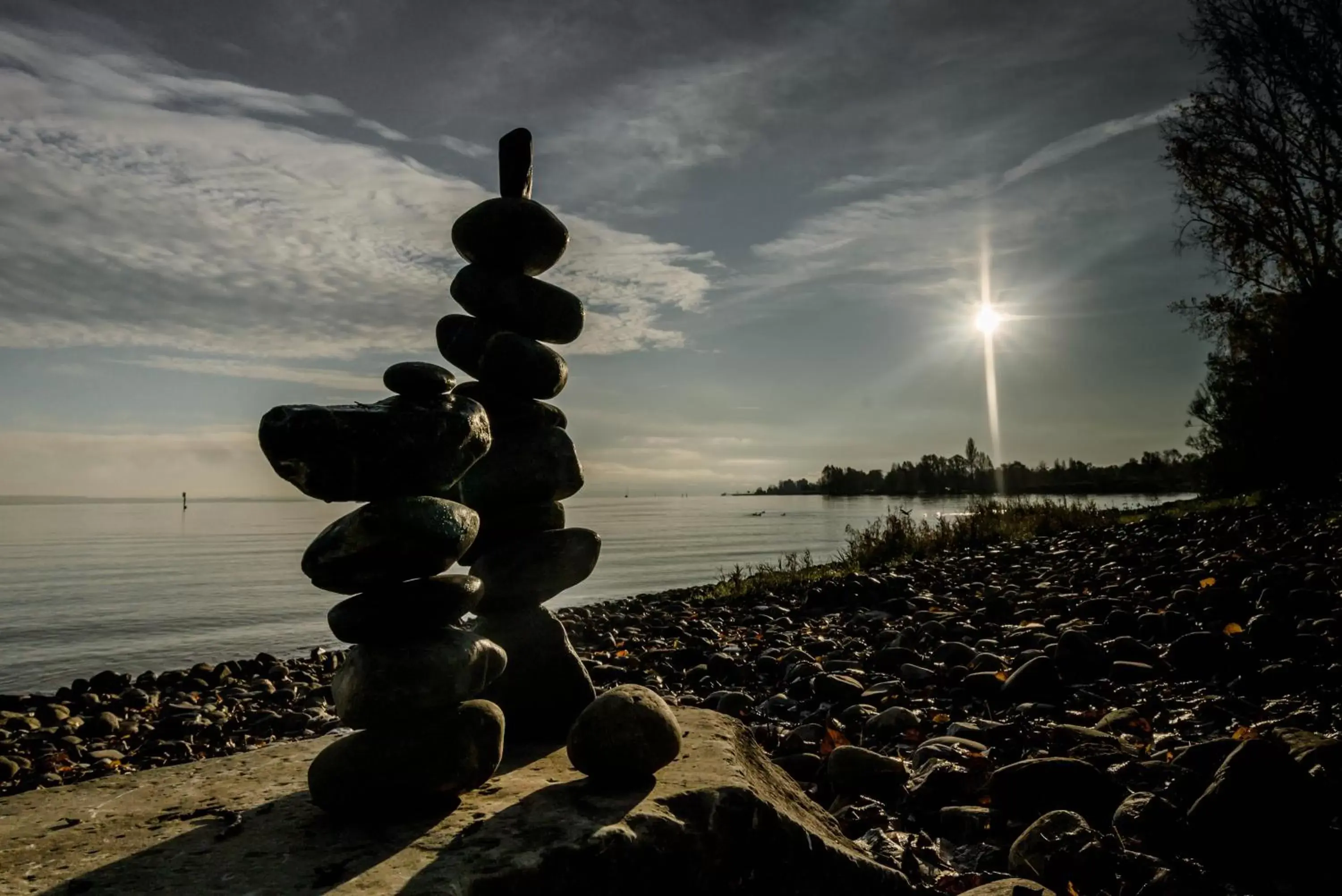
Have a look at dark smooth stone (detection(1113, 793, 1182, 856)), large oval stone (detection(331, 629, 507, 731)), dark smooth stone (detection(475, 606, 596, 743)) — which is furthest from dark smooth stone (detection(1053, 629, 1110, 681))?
large oval stone (detection(331, 629, 507, 731))

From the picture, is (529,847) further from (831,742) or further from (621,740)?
(831,742)

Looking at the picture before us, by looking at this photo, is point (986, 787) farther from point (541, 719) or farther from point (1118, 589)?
point (1118, 589)

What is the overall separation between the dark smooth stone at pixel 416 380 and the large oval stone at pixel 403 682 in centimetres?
119

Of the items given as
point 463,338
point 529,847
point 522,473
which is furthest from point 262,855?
point 463,338

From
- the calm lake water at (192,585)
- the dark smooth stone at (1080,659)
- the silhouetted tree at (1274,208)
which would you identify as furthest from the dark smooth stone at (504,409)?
the silhouetted tree at (1274,208)

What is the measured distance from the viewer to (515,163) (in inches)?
216

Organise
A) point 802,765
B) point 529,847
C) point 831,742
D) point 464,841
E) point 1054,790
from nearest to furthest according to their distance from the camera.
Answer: point 529,847 < point 464,841 < point 1054,790 < point 802,765 < point 831,742

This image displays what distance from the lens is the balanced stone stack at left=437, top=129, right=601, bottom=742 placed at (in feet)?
15.6

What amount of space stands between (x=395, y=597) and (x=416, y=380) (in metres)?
1.05

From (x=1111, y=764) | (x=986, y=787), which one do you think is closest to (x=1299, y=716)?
(x=1111, y=764)

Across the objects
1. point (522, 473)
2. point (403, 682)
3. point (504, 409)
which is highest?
point (504, 409)

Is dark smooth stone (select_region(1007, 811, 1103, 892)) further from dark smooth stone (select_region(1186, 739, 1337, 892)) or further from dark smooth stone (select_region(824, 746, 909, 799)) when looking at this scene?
dark smooth stone (select_region(824, 746, 909, 799))

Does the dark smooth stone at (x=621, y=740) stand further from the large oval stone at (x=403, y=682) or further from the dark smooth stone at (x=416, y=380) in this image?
the dark smooth stone at (x=416, y=380)

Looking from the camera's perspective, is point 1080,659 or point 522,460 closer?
point 522,460
